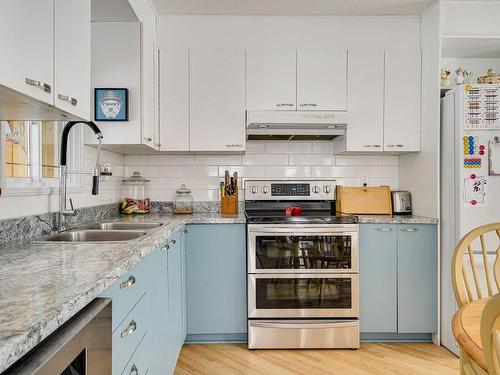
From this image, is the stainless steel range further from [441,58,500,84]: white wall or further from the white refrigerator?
[441,58,500,84]: white wall

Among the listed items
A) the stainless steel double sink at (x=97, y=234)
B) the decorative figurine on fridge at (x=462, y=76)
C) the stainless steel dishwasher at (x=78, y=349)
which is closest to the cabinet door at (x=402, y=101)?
the decorative figurine on fridge at (x=462, y=76)

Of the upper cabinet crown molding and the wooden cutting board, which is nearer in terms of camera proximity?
the upper cabinet crown molding

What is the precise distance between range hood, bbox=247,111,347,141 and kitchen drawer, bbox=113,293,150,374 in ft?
5.55

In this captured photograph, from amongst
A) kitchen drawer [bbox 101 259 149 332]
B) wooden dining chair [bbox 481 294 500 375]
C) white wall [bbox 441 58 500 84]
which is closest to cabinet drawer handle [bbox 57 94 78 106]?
kitchen drawer [bbox 101 259 149 332]

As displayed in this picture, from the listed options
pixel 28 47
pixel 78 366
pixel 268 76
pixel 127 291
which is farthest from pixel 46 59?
pixel 268 76

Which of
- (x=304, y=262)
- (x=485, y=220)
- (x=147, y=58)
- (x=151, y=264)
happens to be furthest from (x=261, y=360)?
(x=147, y=58)

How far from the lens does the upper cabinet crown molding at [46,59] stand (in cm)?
105

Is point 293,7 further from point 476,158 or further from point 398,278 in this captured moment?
point 398,278

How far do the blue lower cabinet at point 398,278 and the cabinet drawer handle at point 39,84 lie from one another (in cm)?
223

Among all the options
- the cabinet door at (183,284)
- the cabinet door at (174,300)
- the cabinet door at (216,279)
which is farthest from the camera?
the cabinet door at (216,279)

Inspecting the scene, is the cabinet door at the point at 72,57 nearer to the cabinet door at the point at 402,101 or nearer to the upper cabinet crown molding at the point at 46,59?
the upper cabinet crown molding at the point at 46,59

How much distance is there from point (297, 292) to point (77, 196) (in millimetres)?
1580

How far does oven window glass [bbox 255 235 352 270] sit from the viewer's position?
276 centimetres

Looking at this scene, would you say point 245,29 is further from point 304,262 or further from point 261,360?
point 261,360
